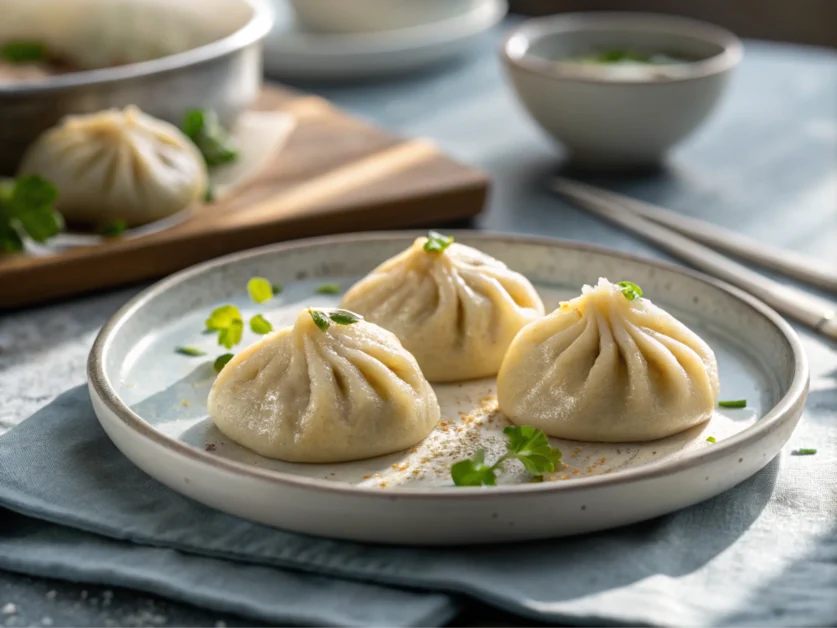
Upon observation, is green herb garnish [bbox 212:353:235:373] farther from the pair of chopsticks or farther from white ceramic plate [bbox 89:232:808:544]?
the pair of chopsticks

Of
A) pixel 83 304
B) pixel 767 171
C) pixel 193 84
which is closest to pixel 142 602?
pixel 83 304

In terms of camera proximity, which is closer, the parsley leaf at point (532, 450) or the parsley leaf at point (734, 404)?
the parsley leaf at point (532, 450)

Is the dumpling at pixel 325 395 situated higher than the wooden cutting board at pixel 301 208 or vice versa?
the dumpling at pixel 325 395

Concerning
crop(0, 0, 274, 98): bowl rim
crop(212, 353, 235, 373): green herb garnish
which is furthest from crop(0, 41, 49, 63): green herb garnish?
crop(212, 353, 235, 373): green herb garnish

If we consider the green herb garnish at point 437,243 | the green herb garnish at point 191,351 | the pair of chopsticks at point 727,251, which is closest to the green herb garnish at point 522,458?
the green herb garnish at point 437,243

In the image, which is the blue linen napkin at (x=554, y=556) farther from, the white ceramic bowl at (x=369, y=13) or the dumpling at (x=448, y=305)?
the white ceramic bowl at (x=369, y=13)

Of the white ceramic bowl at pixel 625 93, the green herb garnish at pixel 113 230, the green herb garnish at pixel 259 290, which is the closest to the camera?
the green herb garnish at pixel 259 290

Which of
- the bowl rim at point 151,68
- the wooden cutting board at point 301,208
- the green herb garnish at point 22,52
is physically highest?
the bowl rim at point 151,68
